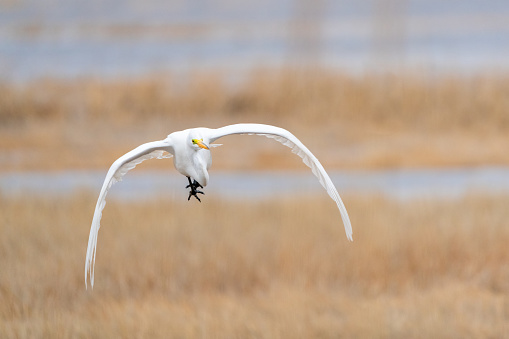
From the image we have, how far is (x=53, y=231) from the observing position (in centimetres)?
481

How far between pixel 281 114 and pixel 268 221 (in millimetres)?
5469

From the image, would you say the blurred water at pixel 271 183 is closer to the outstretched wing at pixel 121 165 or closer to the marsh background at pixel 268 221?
the marsh background at pixel 268 221

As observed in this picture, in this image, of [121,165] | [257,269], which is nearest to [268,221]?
[257,269]

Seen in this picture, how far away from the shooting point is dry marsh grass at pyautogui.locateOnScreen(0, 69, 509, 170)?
9703 mm

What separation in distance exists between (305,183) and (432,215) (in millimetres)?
1234

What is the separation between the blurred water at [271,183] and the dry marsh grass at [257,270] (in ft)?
0.91

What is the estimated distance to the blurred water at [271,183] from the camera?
18.9 feet

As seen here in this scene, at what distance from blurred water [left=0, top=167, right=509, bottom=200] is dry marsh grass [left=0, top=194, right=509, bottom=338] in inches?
10.9

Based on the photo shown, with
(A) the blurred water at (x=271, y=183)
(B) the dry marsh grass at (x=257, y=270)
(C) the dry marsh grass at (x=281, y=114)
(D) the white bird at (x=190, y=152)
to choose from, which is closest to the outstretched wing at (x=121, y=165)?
(D) the white bird at (x=190, y=152)

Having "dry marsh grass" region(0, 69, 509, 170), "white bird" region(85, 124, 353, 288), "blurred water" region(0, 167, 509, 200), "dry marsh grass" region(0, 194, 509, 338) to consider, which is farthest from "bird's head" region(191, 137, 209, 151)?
"dry marsh grass" region(0, 69, 509, 170)

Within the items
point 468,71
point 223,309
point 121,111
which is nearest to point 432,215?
point 223,309

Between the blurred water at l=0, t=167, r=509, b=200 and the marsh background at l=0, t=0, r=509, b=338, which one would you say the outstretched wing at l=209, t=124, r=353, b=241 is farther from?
the blurred water at l=0, t=167, r=509, b=200

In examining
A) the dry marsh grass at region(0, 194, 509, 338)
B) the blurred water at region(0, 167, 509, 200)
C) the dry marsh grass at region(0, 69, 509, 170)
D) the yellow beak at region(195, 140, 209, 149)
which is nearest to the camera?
Result: the yellow beak at region(195, 140, 209, 149)

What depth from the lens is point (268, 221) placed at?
5176 mm
